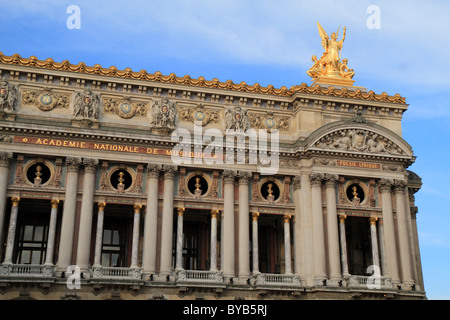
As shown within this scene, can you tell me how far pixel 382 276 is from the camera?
130ft

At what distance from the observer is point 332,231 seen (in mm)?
40031

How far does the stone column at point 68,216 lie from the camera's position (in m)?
36.2

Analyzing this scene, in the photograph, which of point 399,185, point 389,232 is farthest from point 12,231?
point 399,185

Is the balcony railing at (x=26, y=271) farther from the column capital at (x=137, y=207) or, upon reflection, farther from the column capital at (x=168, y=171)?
the column capital at (x=168, y=171)

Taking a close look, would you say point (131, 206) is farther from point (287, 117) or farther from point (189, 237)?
point (287, 117)

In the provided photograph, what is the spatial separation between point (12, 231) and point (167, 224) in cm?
904

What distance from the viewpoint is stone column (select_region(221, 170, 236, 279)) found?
126 feet

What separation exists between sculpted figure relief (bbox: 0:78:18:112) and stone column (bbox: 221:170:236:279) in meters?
13.8

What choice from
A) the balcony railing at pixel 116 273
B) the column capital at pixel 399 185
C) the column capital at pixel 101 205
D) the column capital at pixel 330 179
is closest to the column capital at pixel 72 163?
the column capital at pixel 101 205

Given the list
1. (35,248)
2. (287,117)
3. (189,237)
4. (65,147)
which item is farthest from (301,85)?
(35,248)

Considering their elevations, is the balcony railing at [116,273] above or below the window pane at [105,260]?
below

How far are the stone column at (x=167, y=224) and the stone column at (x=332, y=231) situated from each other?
1005 cm
